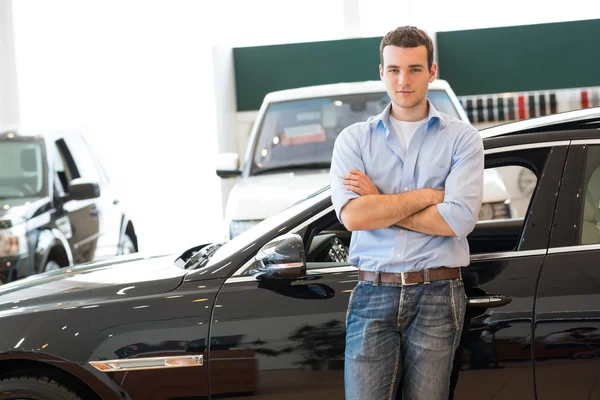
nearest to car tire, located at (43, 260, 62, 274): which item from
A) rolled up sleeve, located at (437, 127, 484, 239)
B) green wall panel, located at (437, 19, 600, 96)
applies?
rolled up sleeve, located at (437, 127, 484, 239)

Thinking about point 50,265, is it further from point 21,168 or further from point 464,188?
point 464,188

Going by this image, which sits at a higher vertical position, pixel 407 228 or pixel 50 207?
pixel 407 228

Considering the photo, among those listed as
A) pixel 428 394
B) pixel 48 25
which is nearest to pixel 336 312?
pixel 428 394

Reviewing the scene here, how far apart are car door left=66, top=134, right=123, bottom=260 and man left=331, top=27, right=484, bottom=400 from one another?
514 centimetres

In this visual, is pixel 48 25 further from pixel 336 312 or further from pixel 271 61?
pixel 336 312

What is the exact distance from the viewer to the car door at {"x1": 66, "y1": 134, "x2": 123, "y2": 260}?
26.5ft

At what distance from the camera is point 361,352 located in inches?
117

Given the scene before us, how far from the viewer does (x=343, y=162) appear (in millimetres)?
3074

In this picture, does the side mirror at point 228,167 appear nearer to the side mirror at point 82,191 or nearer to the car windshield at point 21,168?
the side mirror at point 82,191

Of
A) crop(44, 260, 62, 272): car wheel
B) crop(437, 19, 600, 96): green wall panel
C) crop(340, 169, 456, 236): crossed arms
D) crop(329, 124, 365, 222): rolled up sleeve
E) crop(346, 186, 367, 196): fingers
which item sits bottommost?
crop(44, 260, 62, 272): car wheel

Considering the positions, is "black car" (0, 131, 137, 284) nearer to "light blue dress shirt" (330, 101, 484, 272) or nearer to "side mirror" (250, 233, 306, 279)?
"side mirror" (250, 233, 306, 279)

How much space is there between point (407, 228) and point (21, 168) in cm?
508

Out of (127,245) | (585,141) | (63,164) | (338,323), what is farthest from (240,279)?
(127,245)

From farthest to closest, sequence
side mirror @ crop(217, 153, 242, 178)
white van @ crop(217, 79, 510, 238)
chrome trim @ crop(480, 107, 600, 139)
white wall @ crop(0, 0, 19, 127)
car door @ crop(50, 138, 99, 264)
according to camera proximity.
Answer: white wall @ crop(0, 0, 19, 127)
car door @ crop(50, 138, 99, 264)
side mirror @ crop(217, 153, 242, 178)
white van @ crop(217, 79, 510, 238)
chrome trim @ crop(480, 107, 600, 139)
